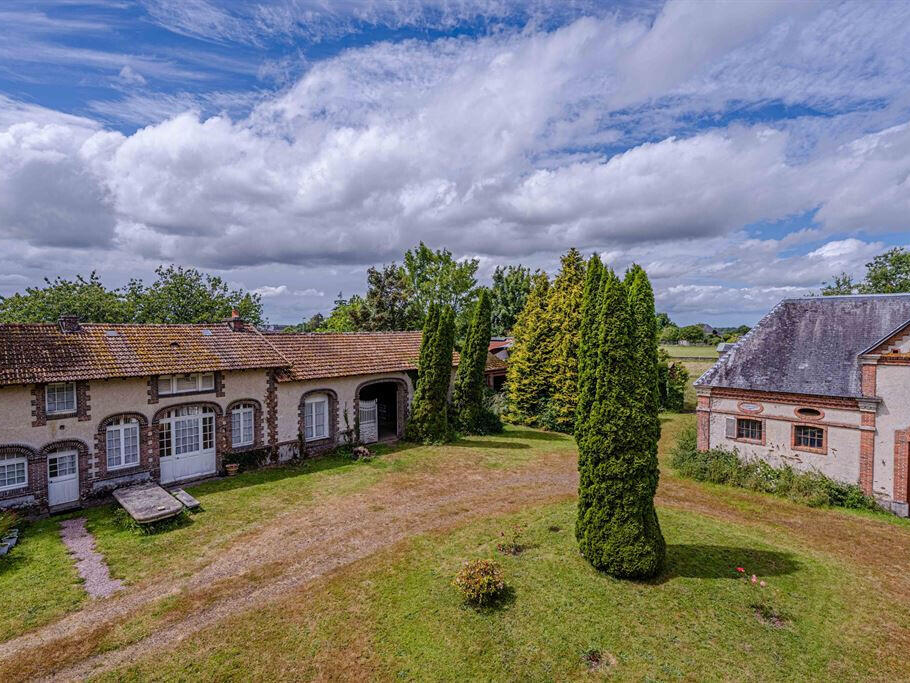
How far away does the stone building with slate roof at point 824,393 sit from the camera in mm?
13859

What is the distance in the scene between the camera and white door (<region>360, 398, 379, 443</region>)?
71.5 ft

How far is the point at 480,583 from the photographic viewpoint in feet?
28.6

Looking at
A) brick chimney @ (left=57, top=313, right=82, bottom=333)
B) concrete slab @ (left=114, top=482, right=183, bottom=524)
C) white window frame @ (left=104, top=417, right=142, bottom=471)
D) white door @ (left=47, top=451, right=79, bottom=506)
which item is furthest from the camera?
brick chimney @ (left=57, top=313, right=82, bottom=333)

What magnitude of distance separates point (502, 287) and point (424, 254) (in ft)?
38.8

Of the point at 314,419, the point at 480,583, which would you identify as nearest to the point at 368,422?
the point at 314,419

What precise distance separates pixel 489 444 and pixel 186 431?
13.3m

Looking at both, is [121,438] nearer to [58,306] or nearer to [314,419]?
[314,419]

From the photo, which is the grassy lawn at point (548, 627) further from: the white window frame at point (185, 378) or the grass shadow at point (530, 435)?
the grass shadow at point (530, 435)

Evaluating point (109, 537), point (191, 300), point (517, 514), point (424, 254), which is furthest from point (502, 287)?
point (109, 537)

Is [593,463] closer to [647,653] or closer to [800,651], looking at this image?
[647,653]

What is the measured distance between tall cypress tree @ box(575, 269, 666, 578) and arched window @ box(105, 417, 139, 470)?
48.2ft

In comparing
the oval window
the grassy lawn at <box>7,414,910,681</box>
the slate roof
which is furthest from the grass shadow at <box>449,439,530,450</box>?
the oval window

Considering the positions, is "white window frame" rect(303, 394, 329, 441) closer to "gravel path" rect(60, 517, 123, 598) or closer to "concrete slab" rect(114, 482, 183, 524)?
"concrete slab" rect(114, 482, 183, 524)

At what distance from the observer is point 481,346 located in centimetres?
2420
